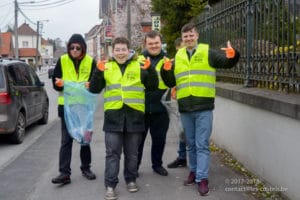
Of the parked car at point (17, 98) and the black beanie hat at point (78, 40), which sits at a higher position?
the black beanie hat at point (78, 40)

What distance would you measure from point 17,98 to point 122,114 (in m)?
4.42

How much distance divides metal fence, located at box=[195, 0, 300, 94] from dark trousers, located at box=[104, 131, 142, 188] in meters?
1.84

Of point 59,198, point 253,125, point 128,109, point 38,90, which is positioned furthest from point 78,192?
point 38,90

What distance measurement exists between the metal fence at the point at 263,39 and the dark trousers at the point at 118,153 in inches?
72.6

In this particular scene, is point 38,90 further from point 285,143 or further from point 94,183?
point 285,143

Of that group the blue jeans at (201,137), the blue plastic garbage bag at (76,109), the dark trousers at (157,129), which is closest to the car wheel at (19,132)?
the blue plastic garbage bag at (76,109)

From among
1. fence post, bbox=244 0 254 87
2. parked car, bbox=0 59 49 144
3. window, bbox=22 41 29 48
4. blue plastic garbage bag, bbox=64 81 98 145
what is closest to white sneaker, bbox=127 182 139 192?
blue plastic garbage bag, bbox=64 81 98 145

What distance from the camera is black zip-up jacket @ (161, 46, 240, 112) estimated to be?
500cm

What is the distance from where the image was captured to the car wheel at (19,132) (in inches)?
349

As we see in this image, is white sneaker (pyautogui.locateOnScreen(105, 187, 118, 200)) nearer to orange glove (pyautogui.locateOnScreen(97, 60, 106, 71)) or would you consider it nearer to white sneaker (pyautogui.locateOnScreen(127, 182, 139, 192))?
white sneaker (pyautogui.locateOnScreen(127, 182, 139, 192))

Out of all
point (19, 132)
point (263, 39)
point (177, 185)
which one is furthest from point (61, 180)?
point (19, 132)

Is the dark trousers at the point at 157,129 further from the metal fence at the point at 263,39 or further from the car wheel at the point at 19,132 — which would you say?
the car wheel at the point at 19,132

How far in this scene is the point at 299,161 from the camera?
4.44 meters

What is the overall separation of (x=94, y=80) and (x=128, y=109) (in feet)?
1.69
